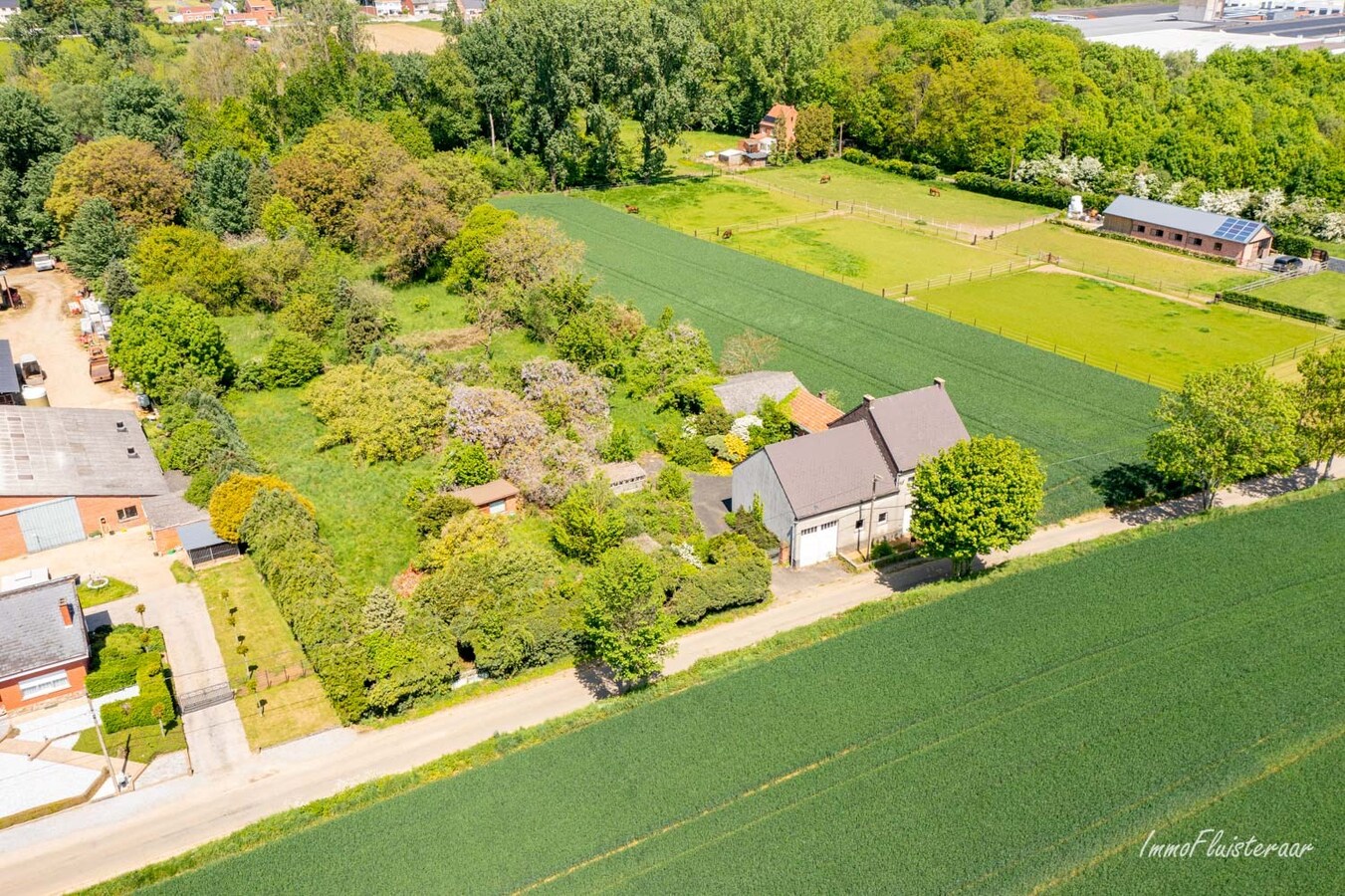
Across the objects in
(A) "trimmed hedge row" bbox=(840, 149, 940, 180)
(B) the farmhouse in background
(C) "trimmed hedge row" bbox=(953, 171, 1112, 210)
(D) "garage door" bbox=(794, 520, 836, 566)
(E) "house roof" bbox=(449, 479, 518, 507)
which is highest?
(A) "trimmed hedge row" bbox=(840, 149, 940, 180)

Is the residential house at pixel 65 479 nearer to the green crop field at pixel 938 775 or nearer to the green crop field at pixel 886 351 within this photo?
the green crop field at pixel 938 775

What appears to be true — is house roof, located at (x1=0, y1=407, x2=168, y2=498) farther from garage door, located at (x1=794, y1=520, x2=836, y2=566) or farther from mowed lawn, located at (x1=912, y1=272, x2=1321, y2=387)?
mowed lawn, located at (x1=912, y1=272, x2=1321, y2=387)

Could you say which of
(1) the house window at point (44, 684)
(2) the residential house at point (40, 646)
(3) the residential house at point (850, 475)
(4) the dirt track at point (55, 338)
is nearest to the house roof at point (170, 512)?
(2) the residential house at point (40, 646)

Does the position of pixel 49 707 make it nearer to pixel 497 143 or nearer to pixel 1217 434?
pixel 1217 434

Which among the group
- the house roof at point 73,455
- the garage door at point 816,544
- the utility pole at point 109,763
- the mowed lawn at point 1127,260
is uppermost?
the mowed lawn at point 1127,260

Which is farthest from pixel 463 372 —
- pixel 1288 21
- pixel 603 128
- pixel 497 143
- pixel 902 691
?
pixel 1288 21

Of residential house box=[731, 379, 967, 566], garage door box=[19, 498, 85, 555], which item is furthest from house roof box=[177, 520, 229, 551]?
residential house box=[731, 379, 967, 566]
